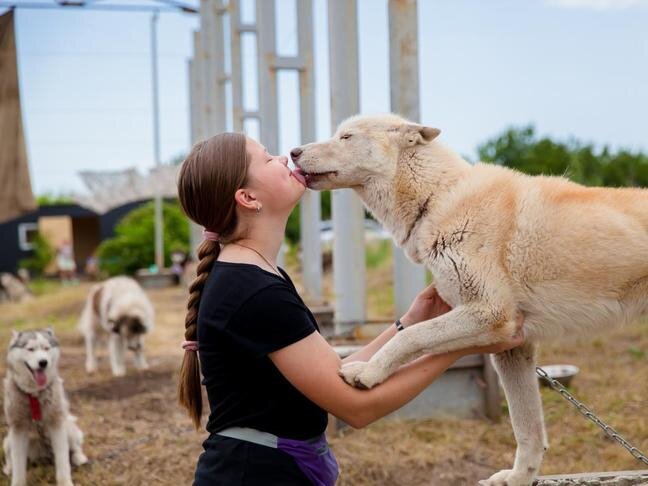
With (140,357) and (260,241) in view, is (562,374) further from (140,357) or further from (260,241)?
(140,357)

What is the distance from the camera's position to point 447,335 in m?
2.53

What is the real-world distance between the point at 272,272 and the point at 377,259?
55.0 ft

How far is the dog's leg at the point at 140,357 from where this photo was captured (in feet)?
28.9

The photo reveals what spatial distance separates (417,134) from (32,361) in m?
3.54

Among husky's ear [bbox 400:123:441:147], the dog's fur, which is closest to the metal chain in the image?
husky's ear [bbox 400:123:441:147]

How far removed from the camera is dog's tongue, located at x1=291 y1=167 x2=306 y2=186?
2604 mm

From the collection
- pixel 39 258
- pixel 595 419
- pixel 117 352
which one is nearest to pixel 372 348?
pixel 595 419

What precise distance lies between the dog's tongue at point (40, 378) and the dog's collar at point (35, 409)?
99mm

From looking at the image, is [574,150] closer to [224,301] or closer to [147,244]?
[147,244]

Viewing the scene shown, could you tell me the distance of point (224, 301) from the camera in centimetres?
221

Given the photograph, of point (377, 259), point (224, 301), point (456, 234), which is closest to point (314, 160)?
point (456, 234)

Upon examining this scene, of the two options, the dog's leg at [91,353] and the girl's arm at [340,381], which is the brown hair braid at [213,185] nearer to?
the girl's arm at [340,381]

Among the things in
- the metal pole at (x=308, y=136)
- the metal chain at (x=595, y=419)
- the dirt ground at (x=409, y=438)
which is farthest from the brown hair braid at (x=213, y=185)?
the metal pole at (x=308, y=136)

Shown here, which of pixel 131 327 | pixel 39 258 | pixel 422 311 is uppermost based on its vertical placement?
pixel 422 311
